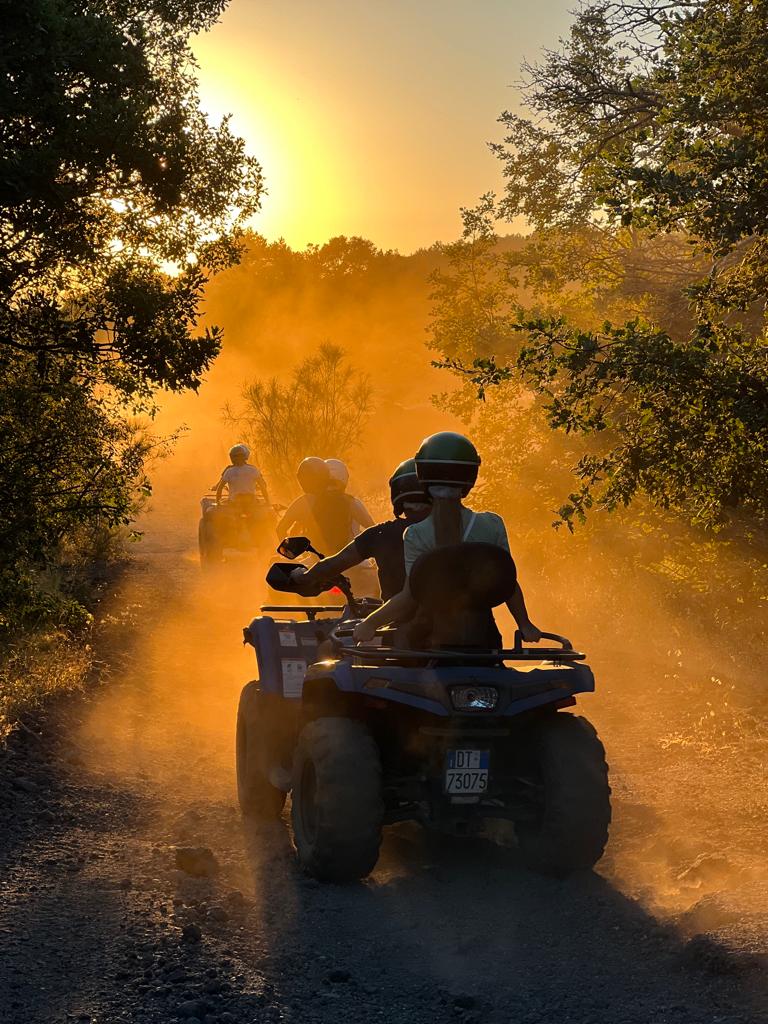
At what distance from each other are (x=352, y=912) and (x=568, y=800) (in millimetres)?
1156

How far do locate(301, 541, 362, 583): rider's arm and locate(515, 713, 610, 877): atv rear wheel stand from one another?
1.60 meters

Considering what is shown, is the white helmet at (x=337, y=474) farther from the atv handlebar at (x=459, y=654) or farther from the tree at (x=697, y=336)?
the atv handlebar at (x=459, y=654)

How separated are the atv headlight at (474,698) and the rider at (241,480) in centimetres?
1242

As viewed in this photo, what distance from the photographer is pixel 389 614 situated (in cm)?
631

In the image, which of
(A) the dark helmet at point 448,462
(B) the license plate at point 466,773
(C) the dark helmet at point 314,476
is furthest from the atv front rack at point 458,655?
(C) the dark helmet at point 314,476

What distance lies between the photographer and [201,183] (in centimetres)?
1299

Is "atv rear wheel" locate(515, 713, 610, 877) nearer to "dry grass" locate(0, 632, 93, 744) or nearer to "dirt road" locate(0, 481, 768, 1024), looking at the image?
"dirt road" locate(0, 481, 768, 1024)

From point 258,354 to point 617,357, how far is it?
67.8 m

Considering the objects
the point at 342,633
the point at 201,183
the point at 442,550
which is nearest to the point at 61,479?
the point at 201,183

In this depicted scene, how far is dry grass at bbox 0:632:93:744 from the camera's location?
9781 millimetres

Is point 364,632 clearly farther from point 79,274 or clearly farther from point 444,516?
point 79,274

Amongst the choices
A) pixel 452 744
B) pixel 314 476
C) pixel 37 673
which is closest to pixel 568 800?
pixel 452 744

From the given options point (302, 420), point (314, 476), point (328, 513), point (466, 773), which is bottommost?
point (466, 773)

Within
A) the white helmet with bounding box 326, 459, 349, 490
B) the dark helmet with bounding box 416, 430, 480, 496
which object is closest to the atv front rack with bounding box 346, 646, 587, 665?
A: the dark helmet with bounding box 416, 430, 480, 496
